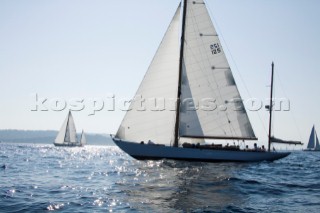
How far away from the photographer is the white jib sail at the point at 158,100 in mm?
34500

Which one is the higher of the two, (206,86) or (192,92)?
(206,86)

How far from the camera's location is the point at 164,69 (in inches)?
1390

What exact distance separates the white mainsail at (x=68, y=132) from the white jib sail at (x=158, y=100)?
9544 centimetres

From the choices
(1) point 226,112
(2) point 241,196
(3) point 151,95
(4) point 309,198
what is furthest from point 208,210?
(1) point 226,112

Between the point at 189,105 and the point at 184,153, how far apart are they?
5317 millimetres

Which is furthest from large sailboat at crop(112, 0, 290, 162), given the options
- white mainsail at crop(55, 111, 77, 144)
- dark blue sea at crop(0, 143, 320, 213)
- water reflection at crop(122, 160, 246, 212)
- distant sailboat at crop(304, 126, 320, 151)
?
distant sailboat at crop(304, 126, 320, 151)

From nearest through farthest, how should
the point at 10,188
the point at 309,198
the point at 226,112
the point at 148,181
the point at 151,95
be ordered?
the point at 309,198, the point at 10,188, the point at 148,181, the point at 151,95, the point at 226,112

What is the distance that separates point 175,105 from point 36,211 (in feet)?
78.0

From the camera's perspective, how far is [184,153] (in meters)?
33.9

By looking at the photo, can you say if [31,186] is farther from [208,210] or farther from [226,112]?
[226,112]

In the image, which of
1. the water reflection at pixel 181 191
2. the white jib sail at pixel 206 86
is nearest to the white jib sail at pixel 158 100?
the white jib sail at pixel 206 86

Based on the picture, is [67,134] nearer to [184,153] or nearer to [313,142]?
[313,142]

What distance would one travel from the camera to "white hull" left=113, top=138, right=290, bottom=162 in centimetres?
3381

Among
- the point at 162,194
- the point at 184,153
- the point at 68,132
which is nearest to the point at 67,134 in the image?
the point at 68,132
